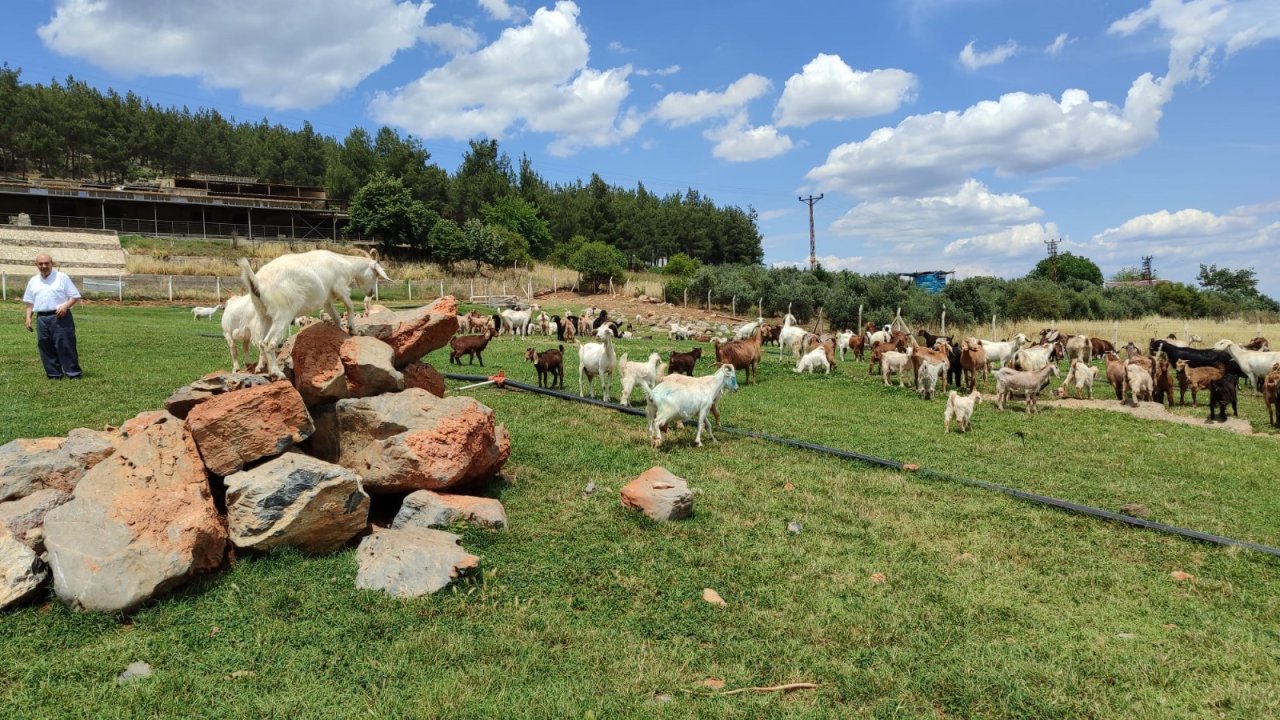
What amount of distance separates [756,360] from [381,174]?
4421cm

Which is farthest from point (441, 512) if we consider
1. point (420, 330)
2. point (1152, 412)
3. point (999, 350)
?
point (999, 350)

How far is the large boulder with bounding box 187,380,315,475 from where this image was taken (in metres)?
6.05

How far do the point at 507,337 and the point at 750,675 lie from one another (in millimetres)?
24268

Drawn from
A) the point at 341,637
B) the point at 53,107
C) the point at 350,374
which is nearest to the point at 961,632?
the point at 341,637

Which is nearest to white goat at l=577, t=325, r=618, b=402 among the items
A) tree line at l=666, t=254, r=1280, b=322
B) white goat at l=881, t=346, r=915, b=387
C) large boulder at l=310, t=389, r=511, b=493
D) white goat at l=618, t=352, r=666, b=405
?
white goat at l=618, t=352, r=666, b=405

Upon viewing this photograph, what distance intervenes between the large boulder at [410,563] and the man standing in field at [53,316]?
29.2 ft

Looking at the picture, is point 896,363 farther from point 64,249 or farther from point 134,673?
point 64,249

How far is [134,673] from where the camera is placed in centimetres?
440

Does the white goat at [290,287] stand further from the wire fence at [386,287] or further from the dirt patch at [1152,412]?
the wire fence at [386,287]

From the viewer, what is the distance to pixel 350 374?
7609 mm

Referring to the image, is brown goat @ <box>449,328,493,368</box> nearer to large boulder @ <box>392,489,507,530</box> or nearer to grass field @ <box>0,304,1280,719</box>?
grass field @ <box>0,304,1280,719</box>

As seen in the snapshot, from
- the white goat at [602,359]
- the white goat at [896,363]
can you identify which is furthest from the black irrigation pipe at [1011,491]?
the white goat at [896,363]

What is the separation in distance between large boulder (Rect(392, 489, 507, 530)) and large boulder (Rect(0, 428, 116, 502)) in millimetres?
2745

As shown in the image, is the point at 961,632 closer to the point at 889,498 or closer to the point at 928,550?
the point at 928,550
